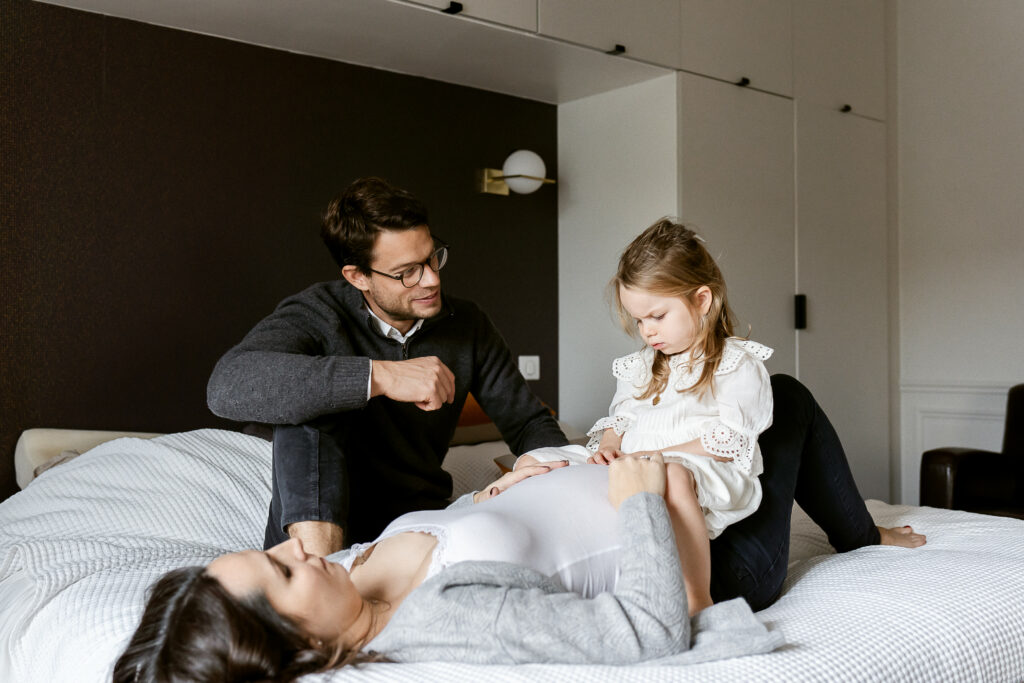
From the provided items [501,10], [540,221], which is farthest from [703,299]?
[540,221]

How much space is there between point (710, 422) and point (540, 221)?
2104mm

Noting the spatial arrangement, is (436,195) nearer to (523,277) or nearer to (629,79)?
(523,277)

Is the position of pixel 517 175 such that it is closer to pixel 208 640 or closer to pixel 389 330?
pixel 389 330

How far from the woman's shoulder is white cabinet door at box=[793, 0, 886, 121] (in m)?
2.35

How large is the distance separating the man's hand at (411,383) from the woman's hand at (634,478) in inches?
Result: 15.0

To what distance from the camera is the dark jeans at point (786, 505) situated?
58.4 inches

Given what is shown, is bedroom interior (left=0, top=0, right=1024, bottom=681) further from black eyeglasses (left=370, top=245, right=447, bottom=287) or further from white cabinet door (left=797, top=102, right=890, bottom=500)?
black eyeglasses (left=370, top=245, right=447, bottom=287)

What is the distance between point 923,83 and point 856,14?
46 centimetres

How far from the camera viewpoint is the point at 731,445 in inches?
60.4

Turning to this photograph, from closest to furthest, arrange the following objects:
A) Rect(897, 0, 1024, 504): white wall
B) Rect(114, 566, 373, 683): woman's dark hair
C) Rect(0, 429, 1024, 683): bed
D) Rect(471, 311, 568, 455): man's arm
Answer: Rect(114, 566, 373, 683): woman's dark hair
Rect(0, 429, 1024, 683): bed
Rect(471, 311, 568, 455): man's arm
Rect(897, 0, 1024, 504): white wall

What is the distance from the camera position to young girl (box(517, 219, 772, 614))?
1.51 meters

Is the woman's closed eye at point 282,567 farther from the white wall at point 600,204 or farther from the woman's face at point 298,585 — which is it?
the white wall at point 600,204

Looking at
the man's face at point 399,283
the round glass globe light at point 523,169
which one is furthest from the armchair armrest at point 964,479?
the man's face at point 399,283

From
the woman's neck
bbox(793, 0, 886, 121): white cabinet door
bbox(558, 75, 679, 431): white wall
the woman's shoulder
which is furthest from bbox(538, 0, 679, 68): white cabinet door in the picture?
the woman's neck
